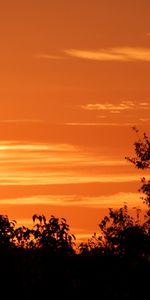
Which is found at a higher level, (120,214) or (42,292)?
(120,214)

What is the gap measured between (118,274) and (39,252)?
5.73 meters

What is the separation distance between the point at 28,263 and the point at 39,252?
5.65 feet

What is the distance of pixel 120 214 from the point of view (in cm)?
7894

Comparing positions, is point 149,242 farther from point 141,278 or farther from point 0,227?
point 0,227

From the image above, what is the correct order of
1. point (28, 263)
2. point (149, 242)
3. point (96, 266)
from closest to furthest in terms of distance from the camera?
point (28, 263) → point (96, 266) → point (149, 242)

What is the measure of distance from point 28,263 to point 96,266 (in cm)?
640

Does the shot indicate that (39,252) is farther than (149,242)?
No

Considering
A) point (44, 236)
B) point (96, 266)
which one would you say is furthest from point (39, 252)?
point (96, 266)

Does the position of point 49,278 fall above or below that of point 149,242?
below

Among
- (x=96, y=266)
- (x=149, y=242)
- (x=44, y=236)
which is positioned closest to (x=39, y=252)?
(x=44, y=236)

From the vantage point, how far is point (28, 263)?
59625 millimetres

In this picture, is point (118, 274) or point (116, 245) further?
point (116, 245)

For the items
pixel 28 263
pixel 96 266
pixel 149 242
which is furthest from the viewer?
pixel 149 242

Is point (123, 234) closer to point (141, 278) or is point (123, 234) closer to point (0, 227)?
point (141, 278)
